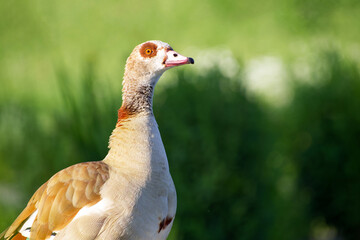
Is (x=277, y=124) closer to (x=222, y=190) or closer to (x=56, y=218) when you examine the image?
(x=222, y=190)

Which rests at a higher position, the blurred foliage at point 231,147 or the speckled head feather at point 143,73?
the speckled head feather at point 143,73

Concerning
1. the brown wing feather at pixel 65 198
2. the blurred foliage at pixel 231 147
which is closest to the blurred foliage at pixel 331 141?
the blurred foliage at pixel 231 147

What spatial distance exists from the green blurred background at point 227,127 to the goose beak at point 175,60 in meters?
1.01

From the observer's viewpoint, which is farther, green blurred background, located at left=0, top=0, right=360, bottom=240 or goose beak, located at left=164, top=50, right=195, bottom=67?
green blurred background, located at left=0, top=0, right=360, bottom=240

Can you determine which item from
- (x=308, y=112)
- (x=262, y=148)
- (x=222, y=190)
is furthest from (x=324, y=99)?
(x=222, y=190)

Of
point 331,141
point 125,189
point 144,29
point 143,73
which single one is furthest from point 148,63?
point 144,29

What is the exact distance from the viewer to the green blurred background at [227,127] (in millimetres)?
3314

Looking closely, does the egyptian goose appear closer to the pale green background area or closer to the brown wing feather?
the brown wing feather

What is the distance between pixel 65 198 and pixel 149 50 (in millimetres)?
684

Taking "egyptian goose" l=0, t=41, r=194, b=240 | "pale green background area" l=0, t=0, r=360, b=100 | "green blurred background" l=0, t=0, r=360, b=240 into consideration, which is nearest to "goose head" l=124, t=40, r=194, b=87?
"egyptian goose" l=0, t=41, r=194, b=240

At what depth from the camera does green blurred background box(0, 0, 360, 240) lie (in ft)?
10.9

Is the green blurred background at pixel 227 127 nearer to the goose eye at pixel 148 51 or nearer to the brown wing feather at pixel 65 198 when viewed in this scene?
the brown wing feather at pixel 65 198

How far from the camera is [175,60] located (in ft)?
7.61

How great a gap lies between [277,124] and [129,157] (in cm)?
234
